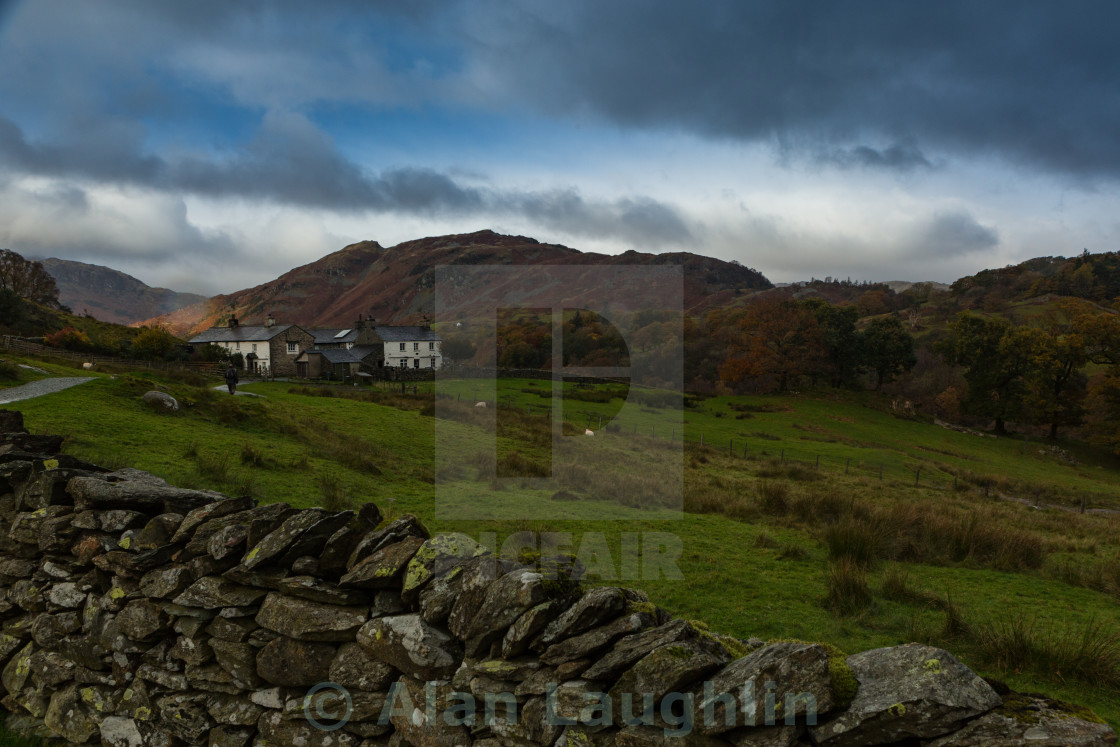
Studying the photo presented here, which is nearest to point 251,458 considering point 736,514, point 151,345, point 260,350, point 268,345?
point 736,514

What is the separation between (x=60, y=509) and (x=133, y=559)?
4.88 feet

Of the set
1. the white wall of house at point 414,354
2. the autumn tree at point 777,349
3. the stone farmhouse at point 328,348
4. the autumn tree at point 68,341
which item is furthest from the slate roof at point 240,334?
the autumn tree at point 777,349

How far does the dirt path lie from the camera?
15.4 meters

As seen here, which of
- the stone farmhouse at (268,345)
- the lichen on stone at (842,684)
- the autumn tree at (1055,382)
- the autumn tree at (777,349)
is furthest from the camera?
the stone farmhouse at (268,345)

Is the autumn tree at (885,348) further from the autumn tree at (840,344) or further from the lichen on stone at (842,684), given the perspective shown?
the lichen on stone at (842,684)

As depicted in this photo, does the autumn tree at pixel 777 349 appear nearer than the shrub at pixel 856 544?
No

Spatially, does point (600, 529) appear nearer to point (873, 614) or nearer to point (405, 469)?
point (873, 614)

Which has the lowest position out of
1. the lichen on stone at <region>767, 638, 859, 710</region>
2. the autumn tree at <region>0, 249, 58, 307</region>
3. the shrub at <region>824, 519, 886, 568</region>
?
the shrub at <region>824, 519, 886, 568</region>

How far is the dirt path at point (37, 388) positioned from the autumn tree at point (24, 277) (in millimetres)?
79023

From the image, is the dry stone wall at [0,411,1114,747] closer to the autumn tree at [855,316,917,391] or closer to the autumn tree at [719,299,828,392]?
the autumn tree at [719,299,828,392]

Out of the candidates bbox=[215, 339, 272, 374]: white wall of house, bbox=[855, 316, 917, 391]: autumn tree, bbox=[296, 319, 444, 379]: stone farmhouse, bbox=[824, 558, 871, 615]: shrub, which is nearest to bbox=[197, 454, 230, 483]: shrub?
bbox=[824, 558, 871, 615]: shrub

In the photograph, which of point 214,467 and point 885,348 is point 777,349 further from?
point 214,467

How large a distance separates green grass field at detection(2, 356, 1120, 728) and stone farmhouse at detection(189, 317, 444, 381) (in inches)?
1579

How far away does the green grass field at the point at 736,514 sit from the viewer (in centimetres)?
610
